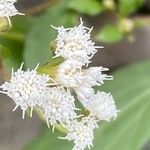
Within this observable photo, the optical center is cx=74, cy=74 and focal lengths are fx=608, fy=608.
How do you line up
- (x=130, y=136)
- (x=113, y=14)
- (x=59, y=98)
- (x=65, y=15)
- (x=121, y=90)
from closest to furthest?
(x=59, y=98), (x=130, y=136), (x=121, y=90), (x=65, y=15), (x=113, y=14)

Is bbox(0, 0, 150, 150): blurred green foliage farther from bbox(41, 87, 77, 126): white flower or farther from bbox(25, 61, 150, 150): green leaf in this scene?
bbox(41, 87, 77, 126): white flower

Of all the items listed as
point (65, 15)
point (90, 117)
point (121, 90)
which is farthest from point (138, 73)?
point (90, 117)

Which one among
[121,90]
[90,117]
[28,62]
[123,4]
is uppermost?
[123,4]

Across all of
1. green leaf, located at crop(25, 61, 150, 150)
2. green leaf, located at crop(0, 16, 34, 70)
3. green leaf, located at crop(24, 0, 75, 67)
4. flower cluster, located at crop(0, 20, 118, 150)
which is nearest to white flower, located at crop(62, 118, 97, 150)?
flower cluster, located at crop(0, 20, 118, 150)

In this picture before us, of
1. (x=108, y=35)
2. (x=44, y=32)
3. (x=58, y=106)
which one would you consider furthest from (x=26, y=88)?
(x=108, y=35)

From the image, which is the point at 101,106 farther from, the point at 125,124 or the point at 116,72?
the point at 116,72

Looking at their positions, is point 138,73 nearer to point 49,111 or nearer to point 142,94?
point 142,94

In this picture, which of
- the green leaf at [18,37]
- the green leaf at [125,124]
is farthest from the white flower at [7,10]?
Result: the green leaf at [18,37]
